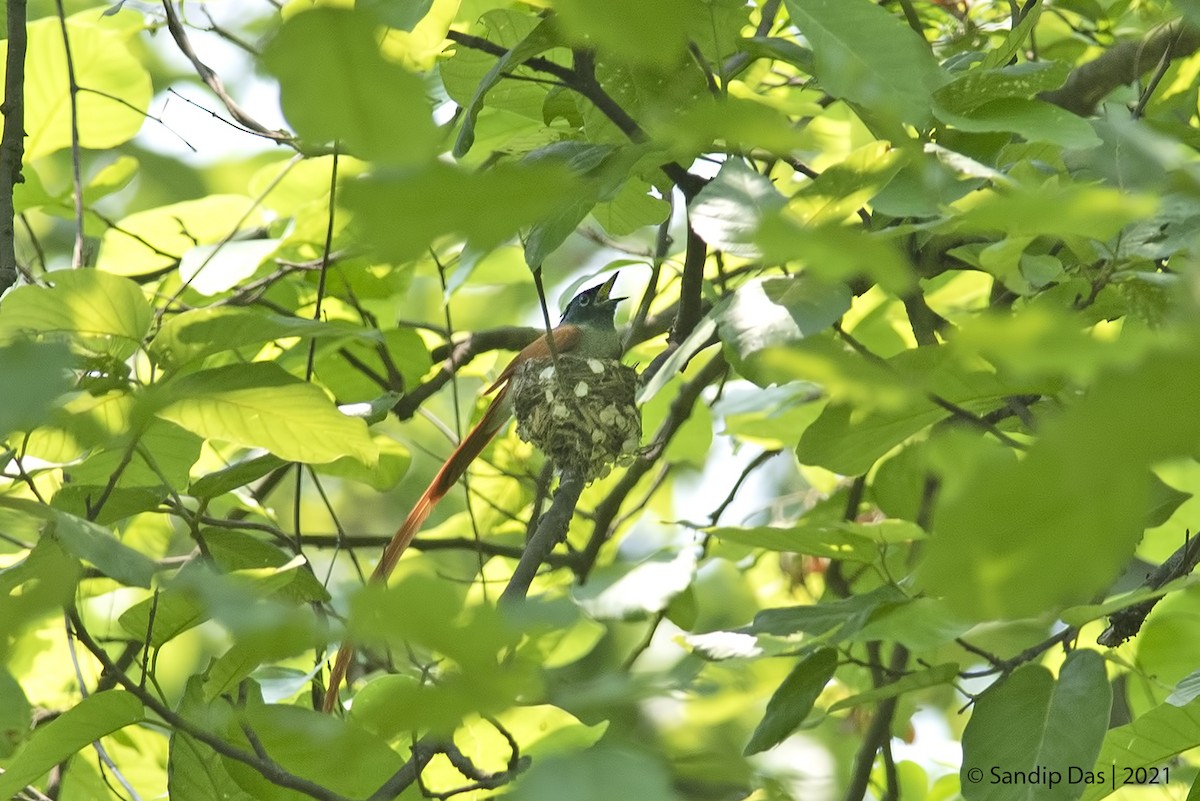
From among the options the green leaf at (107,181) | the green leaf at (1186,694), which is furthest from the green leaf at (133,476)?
the green leaf at (1186,694)

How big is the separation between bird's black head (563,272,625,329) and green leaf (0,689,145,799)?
3.13 metres

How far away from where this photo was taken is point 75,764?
2.82 metres

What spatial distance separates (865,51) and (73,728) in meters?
1.52

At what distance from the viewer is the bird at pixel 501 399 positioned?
3.20 metres

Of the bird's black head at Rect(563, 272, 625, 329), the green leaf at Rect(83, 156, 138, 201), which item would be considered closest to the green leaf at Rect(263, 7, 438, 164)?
the green leaf at Rect(83, 156, 138, 201)

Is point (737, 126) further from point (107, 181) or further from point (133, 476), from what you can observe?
point (107, 181)

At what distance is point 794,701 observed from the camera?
2.15 metres

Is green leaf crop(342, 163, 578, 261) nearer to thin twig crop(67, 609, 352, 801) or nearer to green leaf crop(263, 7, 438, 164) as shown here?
green leaf crop(263, 7, 438, 164)

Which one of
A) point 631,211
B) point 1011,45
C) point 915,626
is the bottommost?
point 915,626

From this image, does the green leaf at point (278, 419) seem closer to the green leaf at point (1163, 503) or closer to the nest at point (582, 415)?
the nest at point (582, 415)

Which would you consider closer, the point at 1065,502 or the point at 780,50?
the point at 1065,502

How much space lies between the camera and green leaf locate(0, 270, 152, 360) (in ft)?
6.24

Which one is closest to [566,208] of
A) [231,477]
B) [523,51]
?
[523,51]

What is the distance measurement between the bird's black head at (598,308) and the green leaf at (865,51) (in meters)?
3.27
